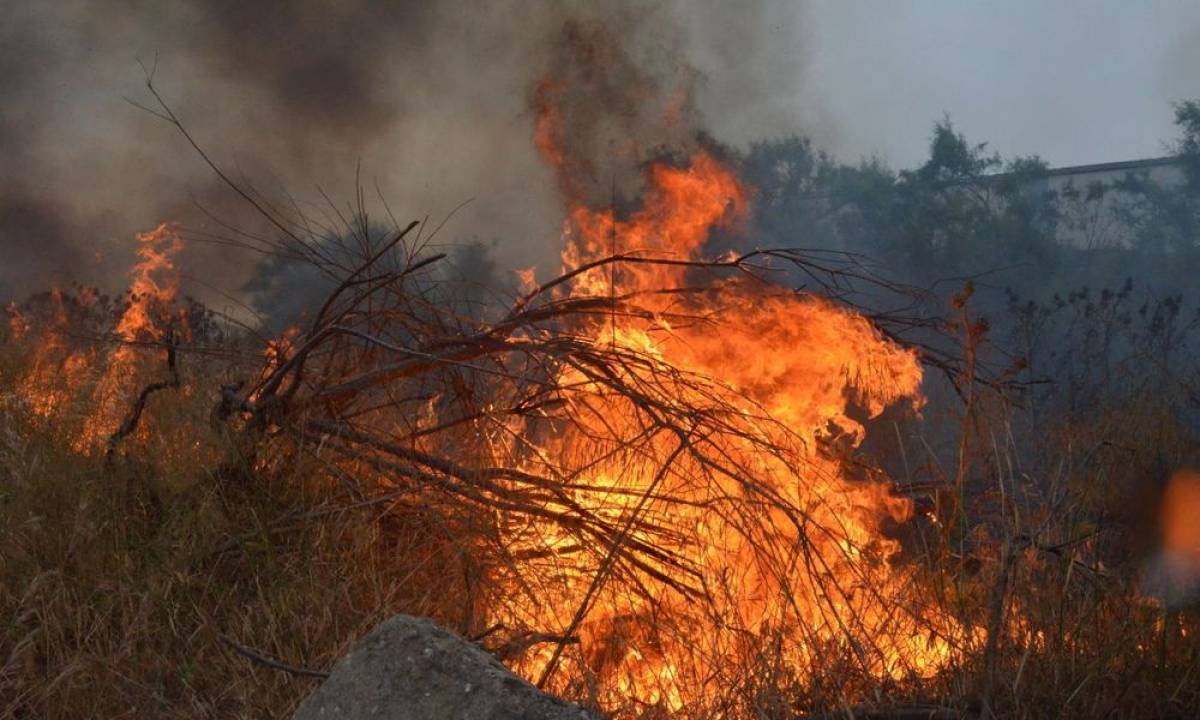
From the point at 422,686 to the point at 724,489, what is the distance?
1.84 m

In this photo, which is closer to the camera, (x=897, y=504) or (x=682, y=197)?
(x=897, y=504)

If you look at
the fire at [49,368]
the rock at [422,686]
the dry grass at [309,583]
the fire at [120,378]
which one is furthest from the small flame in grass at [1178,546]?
the fire at [49,368]

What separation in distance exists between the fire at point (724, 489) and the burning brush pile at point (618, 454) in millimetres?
15

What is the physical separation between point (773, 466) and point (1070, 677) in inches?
54.4

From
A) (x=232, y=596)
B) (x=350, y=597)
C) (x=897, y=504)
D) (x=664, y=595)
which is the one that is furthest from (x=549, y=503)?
(x=897, y=504)

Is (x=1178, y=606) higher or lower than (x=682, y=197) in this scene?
lower

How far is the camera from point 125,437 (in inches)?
176

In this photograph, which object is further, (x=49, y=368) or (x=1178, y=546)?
(x=49, y=368)

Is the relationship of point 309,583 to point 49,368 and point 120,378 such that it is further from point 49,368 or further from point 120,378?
point 49,368

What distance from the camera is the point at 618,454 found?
4164mm

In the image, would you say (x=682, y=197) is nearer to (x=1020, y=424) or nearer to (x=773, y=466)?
(x=773, y=466)

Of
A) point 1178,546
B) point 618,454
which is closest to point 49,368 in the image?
point 618,454

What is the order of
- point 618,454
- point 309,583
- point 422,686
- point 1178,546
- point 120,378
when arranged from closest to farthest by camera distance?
point 422,686 < point 309,583 < point 1178,546 < point 618,454 < point 120,378

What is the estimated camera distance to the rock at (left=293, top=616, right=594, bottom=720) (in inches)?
87.5
